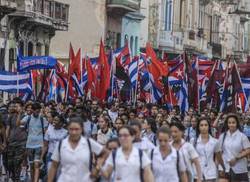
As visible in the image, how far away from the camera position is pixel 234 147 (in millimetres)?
14141

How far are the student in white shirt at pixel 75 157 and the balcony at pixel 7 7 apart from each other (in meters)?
21.7

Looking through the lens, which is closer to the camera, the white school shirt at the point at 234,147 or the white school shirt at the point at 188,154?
the white school shirt at the point at 188,154

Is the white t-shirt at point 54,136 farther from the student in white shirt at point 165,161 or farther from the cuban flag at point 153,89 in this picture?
the cuban flag at point 153,89

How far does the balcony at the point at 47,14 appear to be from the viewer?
3581cm

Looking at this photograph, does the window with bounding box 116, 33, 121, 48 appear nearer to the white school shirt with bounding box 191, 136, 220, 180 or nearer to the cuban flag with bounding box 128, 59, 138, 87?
the cuban flag with bounding box 128, 59, 138, 87

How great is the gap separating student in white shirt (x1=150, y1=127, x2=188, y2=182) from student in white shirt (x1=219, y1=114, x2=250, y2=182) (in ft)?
7.97

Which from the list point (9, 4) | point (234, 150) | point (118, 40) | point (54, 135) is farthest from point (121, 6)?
point (234, 150)

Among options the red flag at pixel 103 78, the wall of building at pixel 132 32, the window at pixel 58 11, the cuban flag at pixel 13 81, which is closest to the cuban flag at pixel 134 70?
the red flag at pixel 103 78

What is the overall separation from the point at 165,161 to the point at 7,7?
22.1m

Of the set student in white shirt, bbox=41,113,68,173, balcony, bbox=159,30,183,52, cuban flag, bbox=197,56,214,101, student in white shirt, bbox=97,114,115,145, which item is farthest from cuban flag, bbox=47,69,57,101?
balcony, bbox=159,30,183,52

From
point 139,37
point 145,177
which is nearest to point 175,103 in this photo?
point 145,177

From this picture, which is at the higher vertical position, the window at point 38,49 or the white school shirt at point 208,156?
the window at point 38,49

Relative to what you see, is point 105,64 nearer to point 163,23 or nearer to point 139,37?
point 139,37

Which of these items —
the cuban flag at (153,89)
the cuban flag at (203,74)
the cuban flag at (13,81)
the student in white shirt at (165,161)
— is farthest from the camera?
the cuban flag at (203,74)
